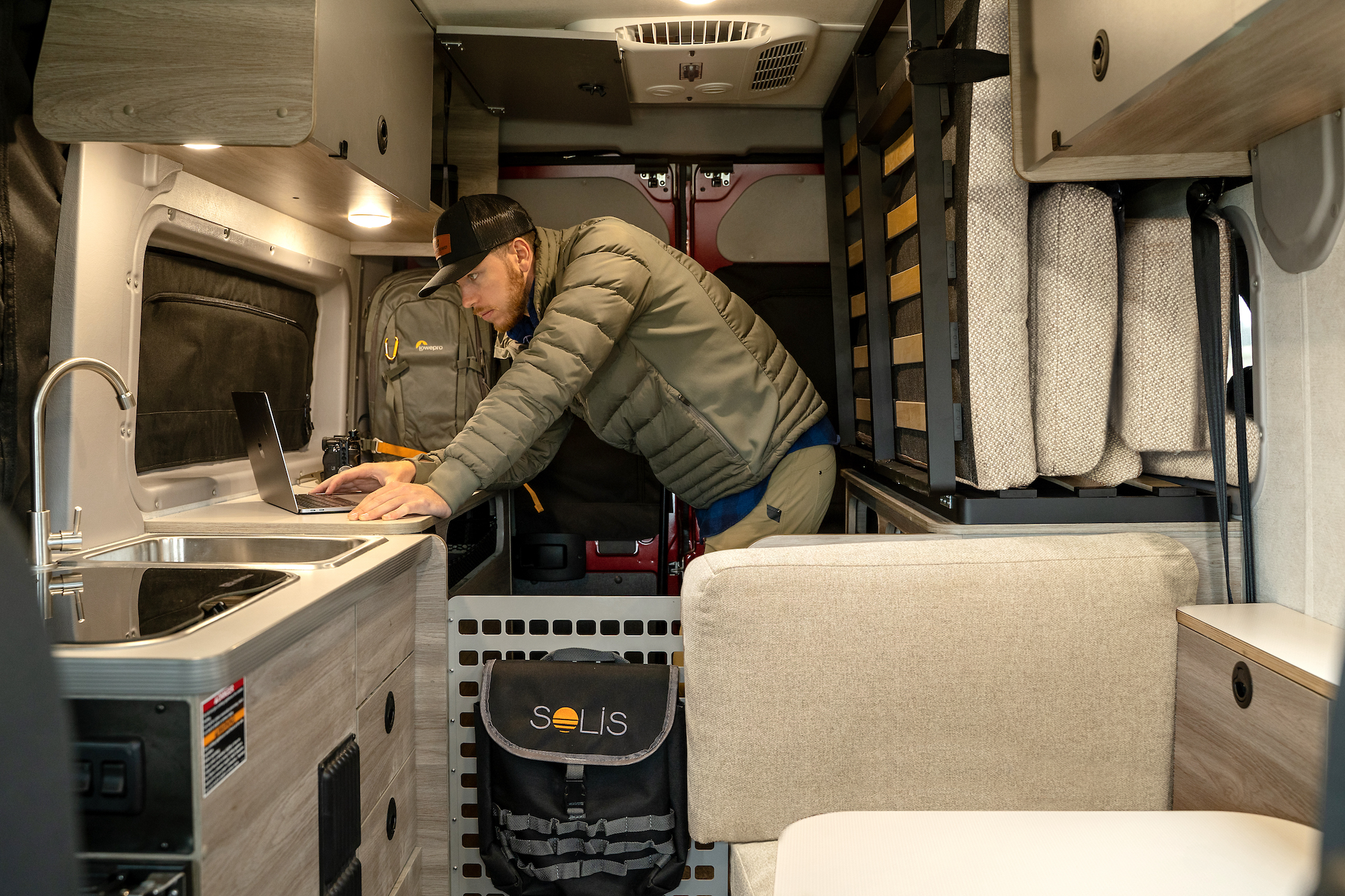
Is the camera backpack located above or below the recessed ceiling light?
below

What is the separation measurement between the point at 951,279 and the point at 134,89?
1.58 m

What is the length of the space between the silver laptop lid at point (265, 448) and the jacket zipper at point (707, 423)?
1.00 meters

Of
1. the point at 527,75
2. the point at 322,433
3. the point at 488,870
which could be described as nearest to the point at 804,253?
the point at 527,75

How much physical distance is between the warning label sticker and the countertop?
0.12ft

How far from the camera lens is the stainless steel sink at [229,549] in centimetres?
156

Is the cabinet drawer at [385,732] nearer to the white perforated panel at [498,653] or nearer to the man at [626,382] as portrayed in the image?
the white perforated panel at [498,653]

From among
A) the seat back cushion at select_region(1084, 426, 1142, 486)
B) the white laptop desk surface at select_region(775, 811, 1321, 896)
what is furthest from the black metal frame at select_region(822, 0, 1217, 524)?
the white laptop desk surface at select_region(775, 811, 1321, 896)

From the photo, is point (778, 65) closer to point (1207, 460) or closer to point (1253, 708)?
point (1207, 460)

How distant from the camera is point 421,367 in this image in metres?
2.86

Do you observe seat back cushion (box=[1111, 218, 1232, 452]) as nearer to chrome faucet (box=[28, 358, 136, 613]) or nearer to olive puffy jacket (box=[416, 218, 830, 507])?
olive puffy jacket (box=[416, 218, 830, 507])

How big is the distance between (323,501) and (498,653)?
0.60 m

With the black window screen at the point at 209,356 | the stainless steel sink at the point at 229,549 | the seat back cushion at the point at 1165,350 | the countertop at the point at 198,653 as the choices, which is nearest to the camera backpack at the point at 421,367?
the black window screen at the point at 209,356

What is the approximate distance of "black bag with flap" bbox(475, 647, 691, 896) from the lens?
159cm

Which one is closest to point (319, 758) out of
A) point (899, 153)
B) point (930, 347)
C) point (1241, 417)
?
point (930, 347)
